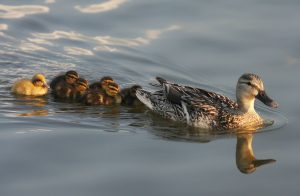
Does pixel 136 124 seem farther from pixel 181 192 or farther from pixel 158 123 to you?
pixel 181 192

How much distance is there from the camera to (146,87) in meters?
8.16

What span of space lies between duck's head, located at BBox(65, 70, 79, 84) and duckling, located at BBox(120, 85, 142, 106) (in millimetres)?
475

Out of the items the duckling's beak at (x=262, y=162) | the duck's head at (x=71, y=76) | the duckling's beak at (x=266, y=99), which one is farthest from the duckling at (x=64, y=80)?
the duckling's beak at (x=262, y=162)

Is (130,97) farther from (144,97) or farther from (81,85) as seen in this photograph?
(81,85)

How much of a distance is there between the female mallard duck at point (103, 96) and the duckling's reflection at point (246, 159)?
4.90ft

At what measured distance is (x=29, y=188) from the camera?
18.0 ft

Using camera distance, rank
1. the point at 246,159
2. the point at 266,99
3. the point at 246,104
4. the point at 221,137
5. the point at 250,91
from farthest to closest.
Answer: the point at 246,104 < the point at 250,91 < the point at 266,99 < the point at 221,137 < the point at 246,159

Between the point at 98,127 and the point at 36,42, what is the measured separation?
8.10ft

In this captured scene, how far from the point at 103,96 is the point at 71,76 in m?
0.39

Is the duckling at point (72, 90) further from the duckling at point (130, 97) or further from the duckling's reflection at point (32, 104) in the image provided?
the duckling at point (130, 97)

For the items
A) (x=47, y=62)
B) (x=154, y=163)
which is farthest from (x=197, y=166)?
(x=47, y=62)

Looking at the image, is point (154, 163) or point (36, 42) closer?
point (154, 163)

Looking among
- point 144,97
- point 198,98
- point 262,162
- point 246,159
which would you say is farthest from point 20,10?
point 262,162

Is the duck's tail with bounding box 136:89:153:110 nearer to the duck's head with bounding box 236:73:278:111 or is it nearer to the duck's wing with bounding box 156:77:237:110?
the duck's wing with bounding box 156:77:237:110
